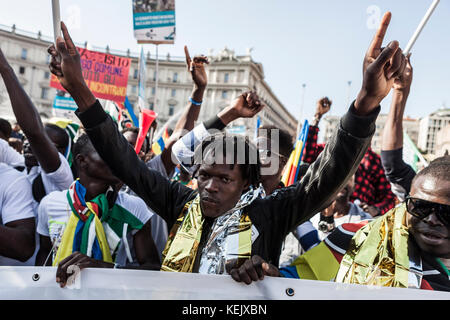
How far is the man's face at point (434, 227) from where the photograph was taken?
1339mm

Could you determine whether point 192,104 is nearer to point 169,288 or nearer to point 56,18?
point 56,18

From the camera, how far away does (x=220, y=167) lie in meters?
1.54

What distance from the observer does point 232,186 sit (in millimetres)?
1552

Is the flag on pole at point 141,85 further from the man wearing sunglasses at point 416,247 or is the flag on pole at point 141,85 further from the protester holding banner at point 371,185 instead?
the man wearing sunglasses at point 416,247

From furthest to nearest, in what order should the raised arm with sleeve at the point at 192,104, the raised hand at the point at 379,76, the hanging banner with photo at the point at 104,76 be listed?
the hanging banner with photo at the point at 104,76
the raised arm with sleeve at the point at 192,104
the raised hand at the point at 379,76

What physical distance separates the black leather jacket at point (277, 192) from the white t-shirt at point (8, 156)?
147cm

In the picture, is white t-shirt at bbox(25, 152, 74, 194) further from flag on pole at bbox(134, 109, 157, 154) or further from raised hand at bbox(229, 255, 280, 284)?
raised hand at bbox(229, 255, 280, 284)

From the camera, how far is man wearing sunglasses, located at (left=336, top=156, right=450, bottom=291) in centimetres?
132

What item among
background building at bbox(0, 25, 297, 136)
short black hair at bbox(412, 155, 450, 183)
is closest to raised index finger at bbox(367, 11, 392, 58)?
short black hair at bbox(412, 155, 450, 183)

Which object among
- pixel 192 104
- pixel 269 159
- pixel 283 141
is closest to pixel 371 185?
pixel 283 141

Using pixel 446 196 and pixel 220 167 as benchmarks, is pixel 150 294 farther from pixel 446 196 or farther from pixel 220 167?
pixel 446 196

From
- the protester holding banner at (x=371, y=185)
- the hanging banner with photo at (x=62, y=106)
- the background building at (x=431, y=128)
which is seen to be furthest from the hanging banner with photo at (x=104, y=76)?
the background building at (x=431, y=128)
